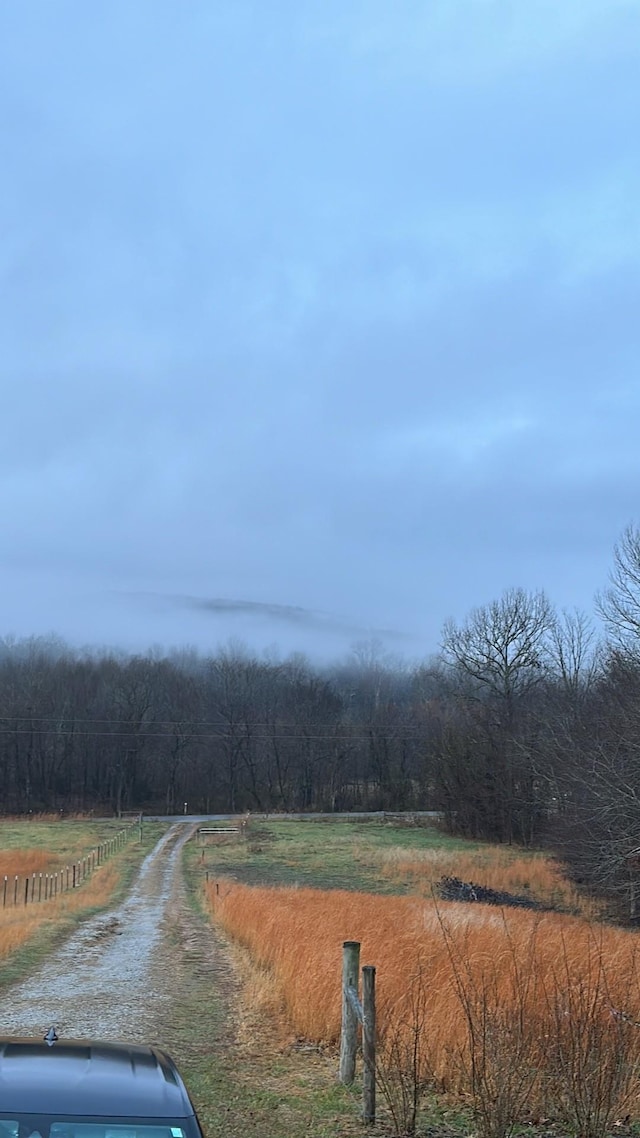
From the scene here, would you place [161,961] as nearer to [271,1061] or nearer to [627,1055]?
[271,1061]

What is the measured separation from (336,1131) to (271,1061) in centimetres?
211

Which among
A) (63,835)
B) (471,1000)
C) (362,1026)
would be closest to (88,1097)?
(362,1026)

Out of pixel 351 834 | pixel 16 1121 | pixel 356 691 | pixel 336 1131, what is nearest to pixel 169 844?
pixel 351 834

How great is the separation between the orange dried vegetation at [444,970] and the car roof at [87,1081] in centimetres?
349

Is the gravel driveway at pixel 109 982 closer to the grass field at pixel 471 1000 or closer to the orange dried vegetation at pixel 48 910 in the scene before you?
the orange dried vegetation at pixel 48 910

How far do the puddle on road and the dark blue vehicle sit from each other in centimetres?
581

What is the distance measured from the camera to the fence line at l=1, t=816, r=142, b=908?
84.4 feet

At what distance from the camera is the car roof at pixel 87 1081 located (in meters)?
3.34

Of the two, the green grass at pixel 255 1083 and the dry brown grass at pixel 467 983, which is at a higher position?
the dry brown grass at pixel 467 983

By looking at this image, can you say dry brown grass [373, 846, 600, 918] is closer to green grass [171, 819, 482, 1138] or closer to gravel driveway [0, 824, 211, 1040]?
gravel driveway [0, 824, 211, 1040]

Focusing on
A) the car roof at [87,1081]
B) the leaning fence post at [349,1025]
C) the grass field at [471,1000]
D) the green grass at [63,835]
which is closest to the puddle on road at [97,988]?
the grass field at [471,1000]

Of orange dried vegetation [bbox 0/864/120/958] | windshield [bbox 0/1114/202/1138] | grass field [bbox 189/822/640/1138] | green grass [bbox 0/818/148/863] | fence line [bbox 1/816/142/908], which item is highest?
windshield [bbox 0/1114/202/1138]

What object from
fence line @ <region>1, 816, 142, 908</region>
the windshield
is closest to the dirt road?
fence line @ <region>1, 816, 142, 908</region>

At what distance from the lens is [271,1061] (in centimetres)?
837
